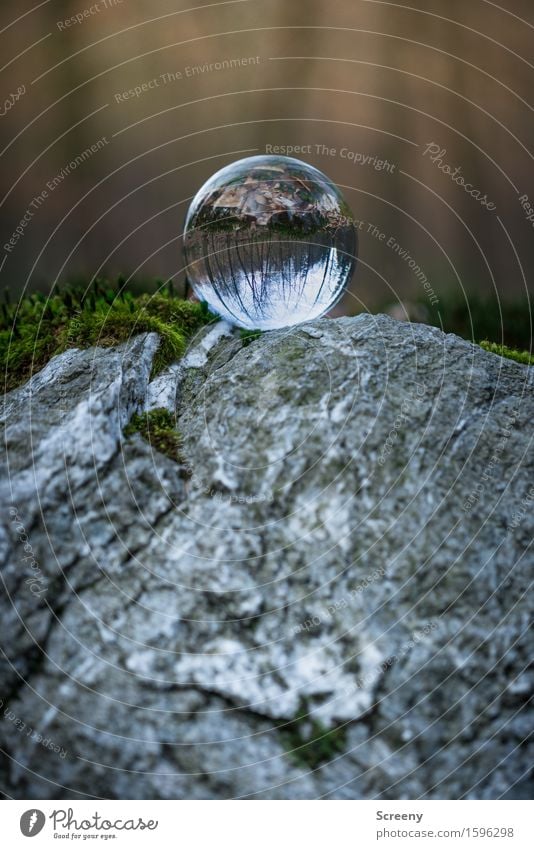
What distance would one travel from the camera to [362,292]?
999 centimetres

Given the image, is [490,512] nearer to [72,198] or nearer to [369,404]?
[369,404]

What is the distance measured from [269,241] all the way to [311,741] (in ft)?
8.39

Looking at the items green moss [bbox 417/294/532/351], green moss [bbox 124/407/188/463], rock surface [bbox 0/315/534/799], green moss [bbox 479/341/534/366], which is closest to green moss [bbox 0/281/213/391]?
green moss [bbox 124/407/188/463]

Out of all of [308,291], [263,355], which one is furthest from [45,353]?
[308,291]

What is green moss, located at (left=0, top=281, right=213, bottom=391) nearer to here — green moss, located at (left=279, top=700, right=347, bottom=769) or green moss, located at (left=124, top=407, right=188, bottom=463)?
green moss, located at (left=124, top=407, right=188, bottom=463)

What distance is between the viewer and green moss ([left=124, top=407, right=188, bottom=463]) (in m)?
3.19

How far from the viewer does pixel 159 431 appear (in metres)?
3.28

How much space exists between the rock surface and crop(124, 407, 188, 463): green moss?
5cm

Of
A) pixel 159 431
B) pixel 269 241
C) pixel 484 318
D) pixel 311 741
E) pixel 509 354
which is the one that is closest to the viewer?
pixel 311 741
